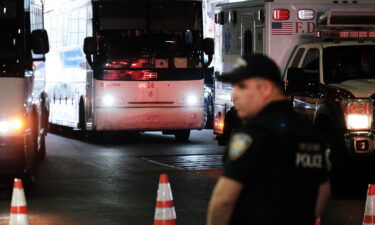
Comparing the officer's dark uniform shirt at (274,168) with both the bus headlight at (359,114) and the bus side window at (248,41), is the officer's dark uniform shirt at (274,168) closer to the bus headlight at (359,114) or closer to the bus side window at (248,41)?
the bus headlight at (359,114)

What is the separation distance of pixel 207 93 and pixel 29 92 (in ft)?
47.5

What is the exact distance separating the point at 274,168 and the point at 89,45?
55.8 ft

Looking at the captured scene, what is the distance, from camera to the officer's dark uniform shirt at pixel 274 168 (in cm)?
430

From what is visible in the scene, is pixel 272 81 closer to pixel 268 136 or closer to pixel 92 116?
pixel 268 136

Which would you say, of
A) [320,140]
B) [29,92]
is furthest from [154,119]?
[320,140]

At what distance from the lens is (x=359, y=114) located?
13.1m

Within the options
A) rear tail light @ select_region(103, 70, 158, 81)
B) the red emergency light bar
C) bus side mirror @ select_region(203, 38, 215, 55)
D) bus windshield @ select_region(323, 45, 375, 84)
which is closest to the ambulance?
the red emergency light bar

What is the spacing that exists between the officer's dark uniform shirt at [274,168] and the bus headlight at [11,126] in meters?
8.36

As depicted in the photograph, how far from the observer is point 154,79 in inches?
853

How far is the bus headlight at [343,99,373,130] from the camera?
42.8 feet

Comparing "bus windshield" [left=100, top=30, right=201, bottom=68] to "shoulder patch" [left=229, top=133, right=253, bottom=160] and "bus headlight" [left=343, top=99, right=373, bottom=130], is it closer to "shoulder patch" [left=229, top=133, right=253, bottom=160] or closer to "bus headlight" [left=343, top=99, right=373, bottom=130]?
"bus headlight" [left=343, top=99, right=373, bottom=130]

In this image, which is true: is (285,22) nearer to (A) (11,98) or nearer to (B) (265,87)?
(A) (11,98)

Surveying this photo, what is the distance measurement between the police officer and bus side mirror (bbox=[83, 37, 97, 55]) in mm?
16713

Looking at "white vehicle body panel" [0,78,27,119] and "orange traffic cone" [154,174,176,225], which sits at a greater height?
"white vehicle body panel" [0,78,27,119]
